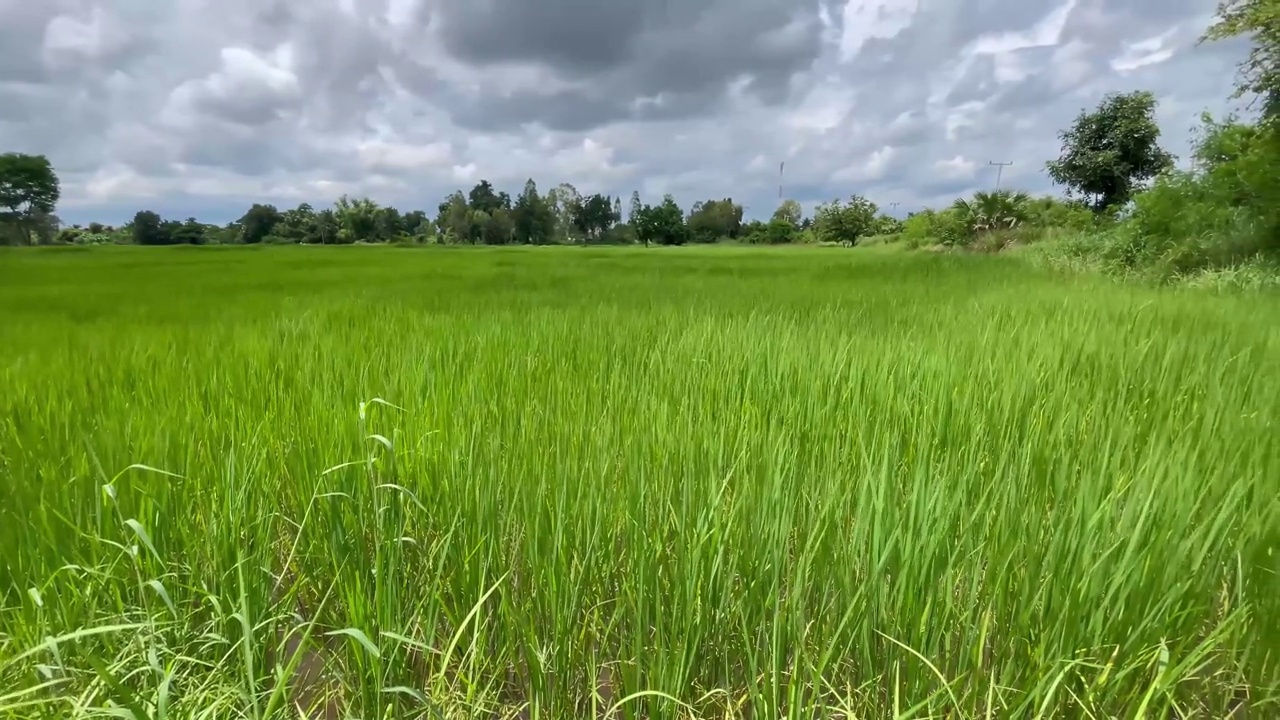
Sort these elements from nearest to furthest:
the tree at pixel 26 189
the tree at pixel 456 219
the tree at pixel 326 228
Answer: the tree at pixel 26 189, the tree at pixel 326 228, the tree at pixel 456 219

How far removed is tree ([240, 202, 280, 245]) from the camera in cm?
652

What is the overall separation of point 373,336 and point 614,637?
236cm

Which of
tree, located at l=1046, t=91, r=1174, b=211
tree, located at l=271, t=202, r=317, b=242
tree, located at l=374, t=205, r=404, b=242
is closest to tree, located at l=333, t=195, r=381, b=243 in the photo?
tree, located at l=374, t=205, r=404, b=242

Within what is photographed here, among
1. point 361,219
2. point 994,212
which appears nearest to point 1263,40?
point 994,212

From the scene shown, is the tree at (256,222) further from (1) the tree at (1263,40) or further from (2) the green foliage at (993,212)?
(2) the green foliage at (993,212)

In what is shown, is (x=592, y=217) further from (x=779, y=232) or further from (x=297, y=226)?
(x=297, y=226)

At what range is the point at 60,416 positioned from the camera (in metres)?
A: 1.59

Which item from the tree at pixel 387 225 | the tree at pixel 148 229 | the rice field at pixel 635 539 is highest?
the tree at pixel 387 225

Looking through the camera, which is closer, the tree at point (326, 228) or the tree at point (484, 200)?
the tree at point (326, 228)

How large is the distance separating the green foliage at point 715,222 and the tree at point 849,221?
9.17m

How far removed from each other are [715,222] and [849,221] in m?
11.4

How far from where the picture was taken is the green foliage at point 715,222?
139 feet

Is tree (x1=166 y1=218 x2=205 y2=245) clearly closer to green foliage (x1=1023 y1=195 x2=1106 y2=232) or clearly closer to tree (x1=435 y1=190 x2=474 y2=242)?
green foliage (x1=1023 y1=195 x2=1106 y2=232)

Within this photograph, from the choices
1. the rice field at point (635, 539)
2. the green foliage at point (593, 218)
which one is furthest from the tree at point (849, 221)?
the rice field at point (635, 539)
